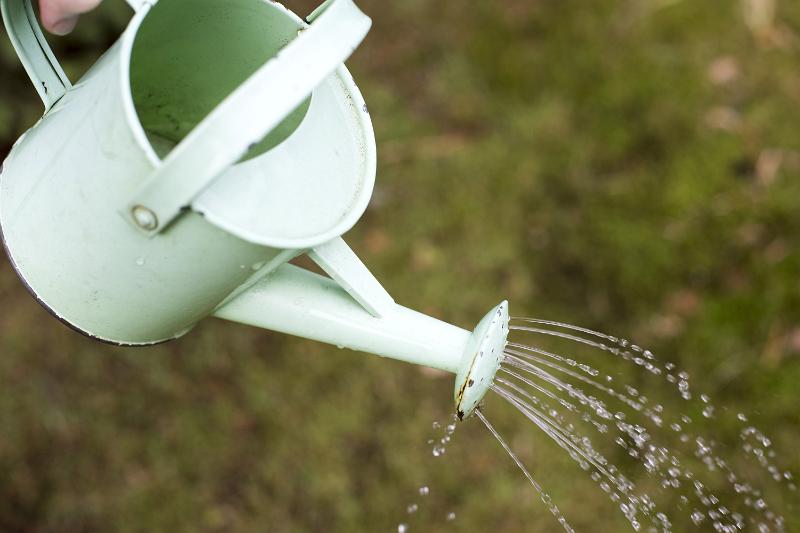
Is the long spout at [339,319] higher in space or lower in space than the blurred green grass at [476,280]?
higher

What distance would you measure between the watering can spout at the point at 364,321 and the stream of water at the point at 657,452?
84cm

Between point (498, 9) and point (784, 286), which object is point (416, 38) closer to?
point (498, 9)

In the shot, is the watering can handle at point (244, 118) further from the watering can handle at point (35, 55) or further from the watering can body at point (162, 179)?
the watering can handle at point (35, 55)

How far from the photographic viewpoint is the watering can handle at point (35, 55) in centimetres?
106

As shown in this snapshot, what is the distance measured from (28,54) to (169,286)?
373mm

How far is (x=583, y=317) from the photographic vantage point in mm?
2193

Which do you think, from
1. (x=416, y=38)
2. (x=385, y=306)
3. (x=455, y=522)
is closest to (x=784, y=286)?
(x=455, y=522)

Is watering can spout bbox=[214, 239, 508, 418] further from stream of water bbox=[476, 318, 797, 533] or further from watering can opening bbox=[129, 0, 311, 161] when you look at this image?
stream of water bbox=[476, 318, 797, 533]

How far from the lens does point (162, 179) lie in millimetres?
819

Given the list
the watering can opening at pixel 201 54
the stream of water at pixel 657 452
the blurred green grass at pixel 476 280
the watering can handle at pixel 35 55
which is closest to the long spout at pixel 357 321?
the watering can opening at pixel 201 54

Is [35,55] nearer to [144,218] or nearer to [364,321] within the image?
[144,218]

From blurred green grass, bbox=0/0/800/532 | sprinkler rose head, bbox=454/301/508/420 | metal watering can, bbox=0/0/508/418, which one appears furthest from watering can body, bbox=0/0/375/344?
blurred green grass, bbox=0/0/800/532

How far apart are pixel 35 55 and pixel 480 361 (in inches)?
26.9

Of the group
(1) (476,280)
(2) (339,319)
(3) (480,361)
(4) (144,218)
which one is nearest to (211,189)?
(4) (144,218)
